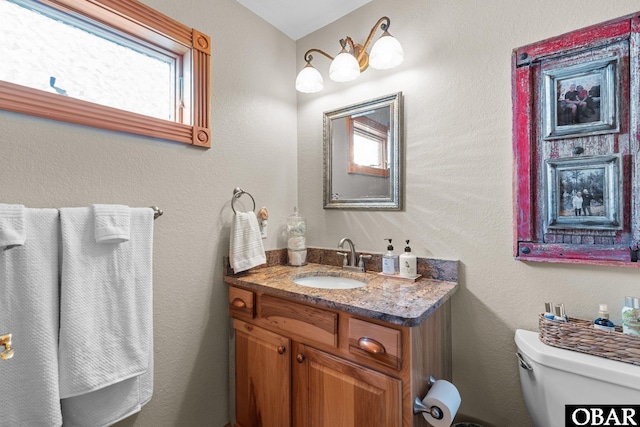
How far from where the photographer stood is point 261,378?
1.31m

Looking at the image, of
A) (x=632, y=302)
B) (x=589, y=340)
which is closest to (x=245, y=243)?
(x=589, y=340)

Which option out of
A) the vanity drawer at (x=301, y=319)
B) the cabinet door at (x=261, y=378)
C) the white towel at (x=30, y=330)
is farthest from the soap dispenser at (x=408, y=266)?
the white towel at (x=30, y=330)

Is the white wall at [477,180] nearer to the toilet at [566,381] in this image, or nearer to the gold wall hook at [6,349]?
the toilet at [566,381]

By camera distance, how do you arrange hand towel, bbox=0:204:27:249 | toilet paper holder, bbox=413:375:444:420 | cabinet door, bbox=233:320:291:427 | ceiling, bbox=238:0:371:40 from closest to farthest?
hand towel, bbox=0:204:27:249
toilet paper holder, bbox=413:375:444:420
cabinet door, bbox=233:320:291:427
ceiling, bbox=238:0:371:40

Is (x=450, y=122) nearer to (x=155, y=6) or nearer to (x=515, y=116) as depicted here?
(x=515, y=116)

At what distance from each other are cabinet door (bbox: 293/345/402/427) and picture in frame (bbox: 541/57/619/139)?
3.71 ft

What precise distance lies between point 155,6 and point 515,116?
1627mm

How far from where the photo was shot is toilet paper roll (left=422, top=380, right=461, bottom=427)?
88 centimetres

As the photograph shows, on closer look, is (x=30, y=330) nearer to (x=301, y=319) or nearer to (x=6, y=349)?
(x=6, y=349)

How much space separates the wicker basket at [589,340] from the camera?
0.86 metres

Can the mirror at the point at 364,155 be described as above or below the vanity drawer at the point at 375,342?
above

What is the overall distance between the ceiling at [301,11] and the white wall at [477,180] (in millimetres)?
224

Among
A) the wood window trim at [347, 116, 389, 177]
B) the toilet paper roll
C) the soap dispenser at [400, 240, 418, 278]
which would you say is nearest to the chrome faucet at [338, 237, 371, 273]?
the soap dispenser at [400, 240, 418, 278]

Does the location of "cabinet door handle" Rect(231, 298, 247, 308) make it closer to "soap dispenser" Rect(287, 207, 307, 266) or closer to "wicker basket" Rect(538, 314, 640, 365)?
"soap dispenser" Rect(287, 207, 307, 266)
